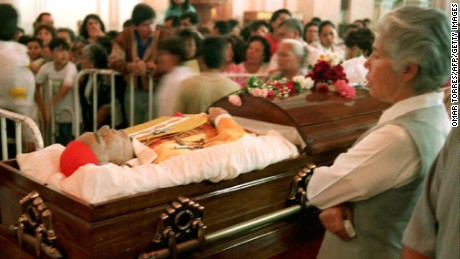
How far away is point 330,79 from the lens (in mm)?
2725

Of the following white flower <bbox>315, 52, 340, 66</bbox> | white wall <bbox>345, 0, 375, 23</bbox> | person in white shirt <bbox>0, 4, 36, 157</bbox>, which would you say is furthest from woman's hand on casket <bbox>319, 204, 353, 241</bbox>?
white wall <bbox>345, 0, 375, 23</bbox>

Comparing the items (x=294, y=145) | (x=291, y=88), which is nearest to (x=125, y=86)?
(x=291, y=88)

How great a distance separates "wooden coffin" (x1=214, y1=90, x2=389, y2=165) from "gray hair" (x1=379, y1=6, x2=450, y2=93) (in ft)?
2.38

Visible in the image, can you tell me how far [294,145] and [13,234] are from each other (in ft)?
3.65

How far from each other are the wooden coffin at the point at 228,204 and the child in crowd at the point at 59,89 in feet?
6.55

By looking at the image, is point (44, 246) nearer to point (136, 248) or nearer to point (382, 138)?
point (136, 248)

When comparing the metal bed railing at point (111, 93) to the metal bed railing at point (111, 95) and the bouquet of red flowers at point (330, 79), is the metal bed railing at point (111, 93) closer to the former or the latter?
the metal bed railing at point (111, 95)

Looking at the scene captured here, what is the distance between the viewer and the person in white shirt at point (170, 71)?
125 inches

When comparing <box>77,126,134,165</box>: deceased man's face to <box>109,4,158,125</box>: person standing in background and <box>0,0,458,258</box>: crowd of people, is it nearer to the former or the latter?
<box>0,0,458,258</box>: crowd of people

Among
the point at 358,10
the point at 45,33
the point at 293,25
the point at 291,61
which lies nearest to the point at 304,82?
the point at 291,61

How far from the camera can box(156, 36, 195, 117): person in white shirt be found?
317cm

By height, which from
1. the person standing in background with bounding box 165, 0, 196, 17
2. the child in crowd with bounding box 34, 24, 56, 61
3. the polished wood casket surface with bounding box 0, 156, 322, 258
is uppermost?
the person standing in background with bounding box 165, 0, 196, 17

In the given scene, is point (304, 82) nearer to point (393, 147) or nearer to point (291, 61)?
point (291, 61)

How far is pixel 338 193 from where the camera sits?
152cm
